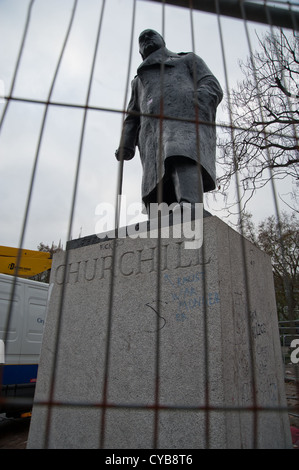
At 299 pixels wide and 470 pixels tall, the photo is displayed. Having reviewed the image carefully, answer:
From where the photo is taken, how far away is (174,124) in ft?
9.00

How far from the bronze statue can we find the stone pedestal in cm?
70

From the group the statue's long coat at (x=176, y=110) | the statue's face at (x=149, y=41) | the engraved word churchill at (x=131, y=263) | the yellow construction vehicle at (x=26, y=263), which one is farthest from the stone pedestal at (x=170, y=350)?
the yellow construction vehicle at (x=26, y=263)

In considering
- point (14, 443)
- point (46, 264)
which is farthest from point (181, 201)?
point (46, 264)

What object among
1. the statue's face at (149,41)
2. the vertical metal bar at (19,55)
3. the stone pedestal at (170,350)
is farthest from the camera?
the statue's face at (149,41)

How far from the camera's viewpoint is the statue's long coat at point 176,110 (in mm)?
2707

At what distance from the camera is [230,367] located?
1.76m

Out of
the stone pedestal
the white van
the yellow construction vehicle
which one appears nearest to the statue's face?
the stone pedestal

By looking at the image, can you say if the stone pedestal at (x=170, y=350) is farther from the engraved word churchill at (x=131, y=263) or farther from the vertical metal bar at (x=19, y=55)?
the vertical metal bar at (x=19, y=55)

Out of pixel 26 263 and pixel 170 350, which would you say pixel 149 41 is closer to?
pixel 170 350

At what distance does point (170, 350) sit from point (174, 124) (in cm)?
183

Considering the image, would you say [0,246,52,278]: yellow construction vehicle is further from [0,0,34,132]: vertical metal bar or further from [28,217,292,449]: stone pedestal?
[0,0,34,132]: vertical metal bar

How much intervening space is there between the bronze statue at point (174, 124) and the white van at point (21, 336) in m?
3.28

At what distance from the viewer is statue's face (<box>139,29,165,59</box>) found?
319 centimetres

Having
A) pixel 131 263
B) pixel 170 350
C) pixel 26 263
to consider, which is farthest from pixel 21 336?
pixel 170 350
